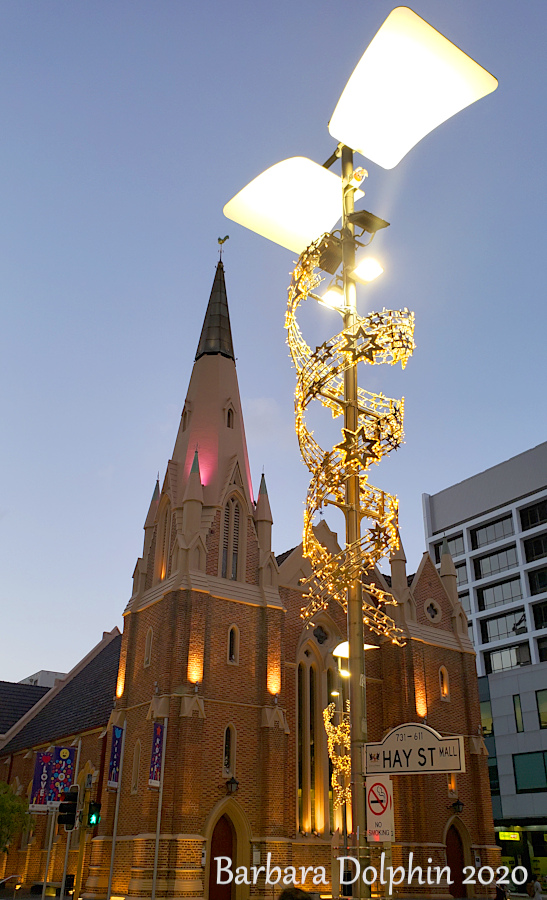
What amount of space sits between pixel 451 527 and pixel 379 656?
1673 inches

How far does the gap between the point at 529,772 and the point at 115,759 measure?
3679cm

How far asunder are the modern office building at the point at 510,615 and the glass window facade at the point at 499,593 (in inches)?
3.5

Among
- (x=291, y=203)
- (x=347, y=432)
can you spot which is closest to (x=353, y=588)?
(x=347, y=432)

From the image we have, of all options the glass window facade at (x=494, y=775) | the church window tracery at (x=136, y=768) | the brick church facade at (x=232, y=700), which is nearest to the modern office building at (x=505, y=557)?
the glass window facade at (x=494, y=775)

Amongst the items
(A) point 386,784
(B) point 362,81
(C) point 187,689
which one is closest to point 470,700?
(C) point 187,689

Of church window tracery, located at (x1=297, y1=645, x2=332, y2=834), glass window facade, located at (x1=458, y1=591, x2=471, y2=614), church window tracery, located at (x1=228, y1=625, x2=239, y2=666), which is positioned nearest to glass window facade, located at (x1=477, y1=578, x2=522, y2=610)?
glass window facade, located at (x1=458, y1=591, x2=471, y2=614)

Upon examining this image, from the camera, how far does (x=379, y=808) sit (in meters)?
9.17

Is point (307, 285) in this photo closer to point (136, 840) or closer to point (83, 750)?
point (136, 840)

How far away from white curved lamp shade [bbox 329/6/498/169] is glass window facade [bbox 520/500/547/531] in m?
58.4

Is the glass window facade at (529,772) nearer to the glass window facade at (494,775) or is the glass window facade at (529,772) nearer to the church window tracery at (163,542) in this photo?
the glass window facade at (494,775)

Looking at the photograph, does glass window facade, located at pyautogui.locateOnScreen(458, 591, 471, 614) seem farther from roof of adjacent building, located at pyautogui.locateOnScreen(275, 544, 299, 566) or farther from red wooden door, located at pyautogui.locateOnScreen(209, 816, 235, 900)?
red wooden door, located at pyautogui.locateOnScreen(209, 816, 235, 900)

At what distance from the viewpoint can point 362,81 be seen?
1102cm

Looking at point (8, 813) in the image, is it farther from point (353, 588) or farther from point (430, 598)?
point (353, 588)

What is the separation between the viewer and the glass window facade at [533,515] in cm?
6564
